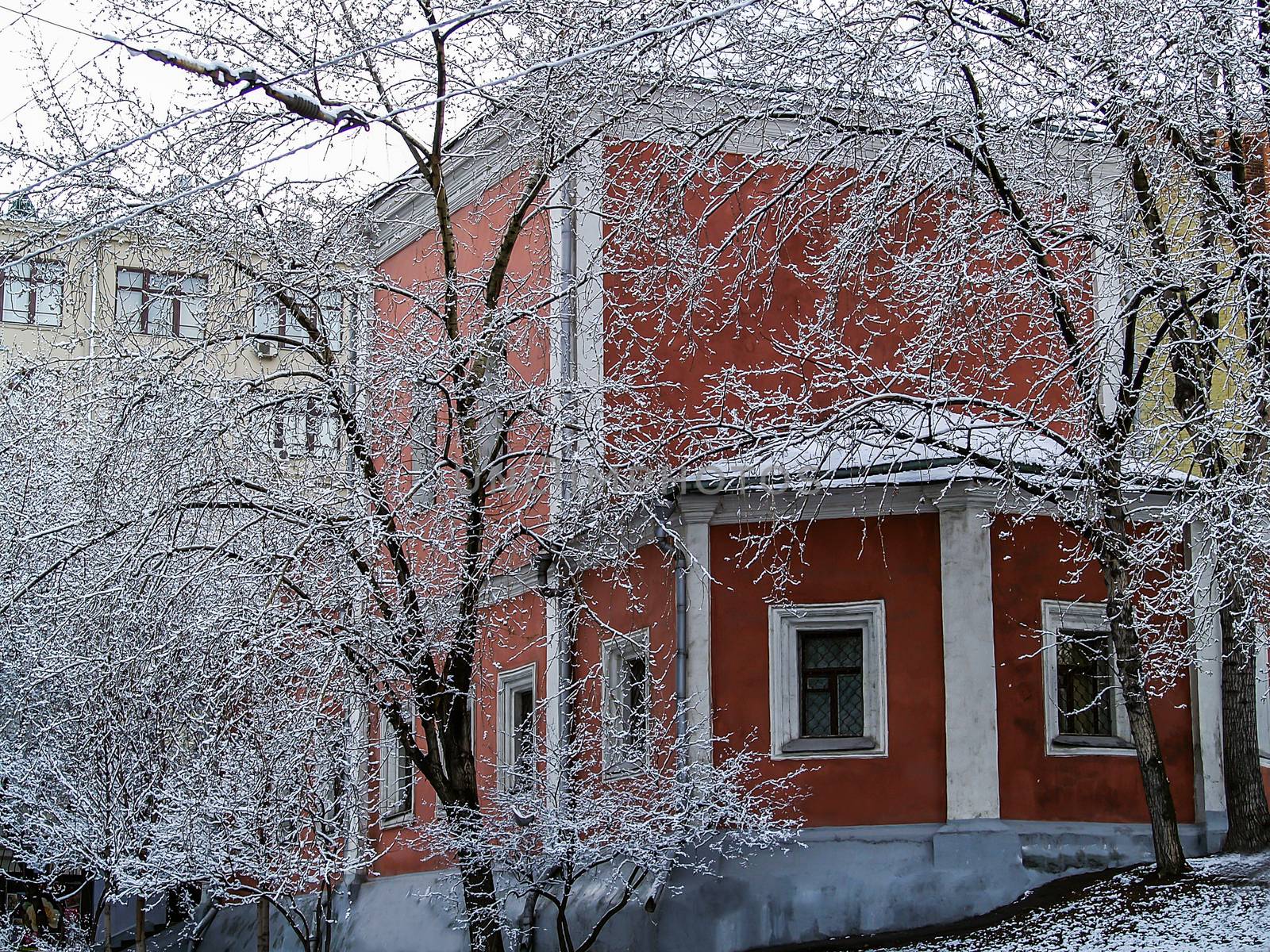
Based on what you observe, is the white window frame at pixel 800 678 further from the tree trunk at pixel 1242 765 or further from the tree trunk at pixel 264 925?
the tree trunk at pixel 264 925

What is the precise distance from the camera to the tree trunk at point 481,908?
1387 centimetres

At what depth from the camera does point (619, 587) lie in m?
17.2

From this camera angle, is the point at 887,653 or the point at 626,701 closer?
the point at 887,653

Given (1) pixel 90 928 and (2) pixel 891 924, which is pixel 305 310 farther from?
(1) pixel 90 928

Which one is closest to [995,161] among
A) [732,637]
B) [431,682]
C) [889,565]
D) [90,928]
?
[889,565]

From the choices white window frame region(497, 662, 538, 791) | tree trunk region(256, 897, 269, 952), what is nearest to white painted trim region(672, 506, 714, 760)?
white window frame region(497, 662, 538, 791)

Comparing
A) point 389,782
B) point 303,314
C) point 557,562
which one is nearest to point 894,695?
point 557,562

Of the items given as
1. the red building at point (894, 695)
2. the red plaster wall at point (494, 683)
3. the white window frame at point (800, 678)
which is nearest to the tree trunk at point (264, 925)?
the red plaster wall at point (494, 683)

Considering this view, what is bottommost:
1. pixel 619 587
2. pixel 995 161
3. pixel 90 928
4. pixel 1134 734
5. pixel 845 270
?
pixel 90 928

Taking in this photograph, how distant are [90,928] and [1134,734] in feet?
50.6

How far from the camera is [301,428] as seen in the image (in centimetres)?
1477

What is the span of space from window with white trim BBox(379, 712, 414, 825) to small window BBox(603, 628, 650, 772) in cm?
374

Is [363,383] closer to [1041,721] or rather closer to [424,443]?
[424,443]

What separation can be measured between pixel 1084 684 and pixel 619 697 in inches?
177
